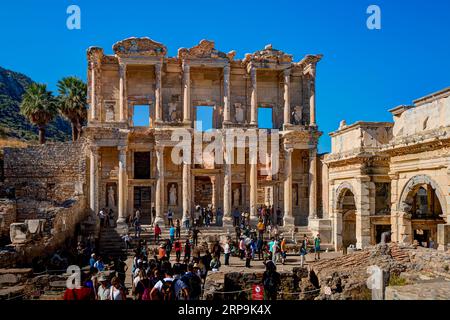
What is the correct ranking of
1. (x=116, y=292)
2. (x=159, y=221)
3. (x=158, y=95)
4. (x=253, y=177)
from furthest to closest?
(x=158, y=95) < (x=253, y=177) < (x=159, y=221) < (x=116, y=292)

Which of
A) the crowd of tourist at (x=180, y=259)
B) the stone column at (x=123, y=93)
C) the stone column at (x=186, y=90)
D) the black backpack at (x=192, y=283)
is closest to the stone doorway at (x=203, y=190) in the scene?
A: the crowd of tourist at (x=180, y=259)

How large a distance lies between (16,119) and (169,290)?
70420 millimetres

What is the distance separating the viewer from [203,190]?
131ft

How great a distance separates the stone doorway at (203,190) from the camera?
39.5 meters

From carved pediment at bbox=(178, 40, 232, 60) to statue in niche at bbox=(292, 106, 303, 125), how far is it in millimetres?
5893

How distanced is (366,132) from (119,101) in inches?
667

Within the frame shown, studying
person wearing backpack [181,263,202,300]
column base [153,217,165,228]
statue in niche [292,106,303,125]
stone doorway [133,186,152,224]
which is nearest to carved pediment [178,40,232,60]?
statue in niche [292,106,303,125]

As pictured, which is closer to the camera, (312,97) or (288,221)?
(288,221)

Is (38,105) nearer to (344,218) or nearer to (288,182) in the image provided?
(288,182)

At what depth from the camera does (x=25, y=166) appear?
32656mm

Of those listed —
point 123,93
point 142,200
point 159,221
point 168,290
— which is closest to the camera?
point 168,290

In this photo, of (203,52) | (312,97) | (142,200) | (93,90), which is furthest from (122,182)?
(312,97)

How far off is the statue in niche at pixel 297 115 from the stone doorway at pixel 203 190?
9.77 m
